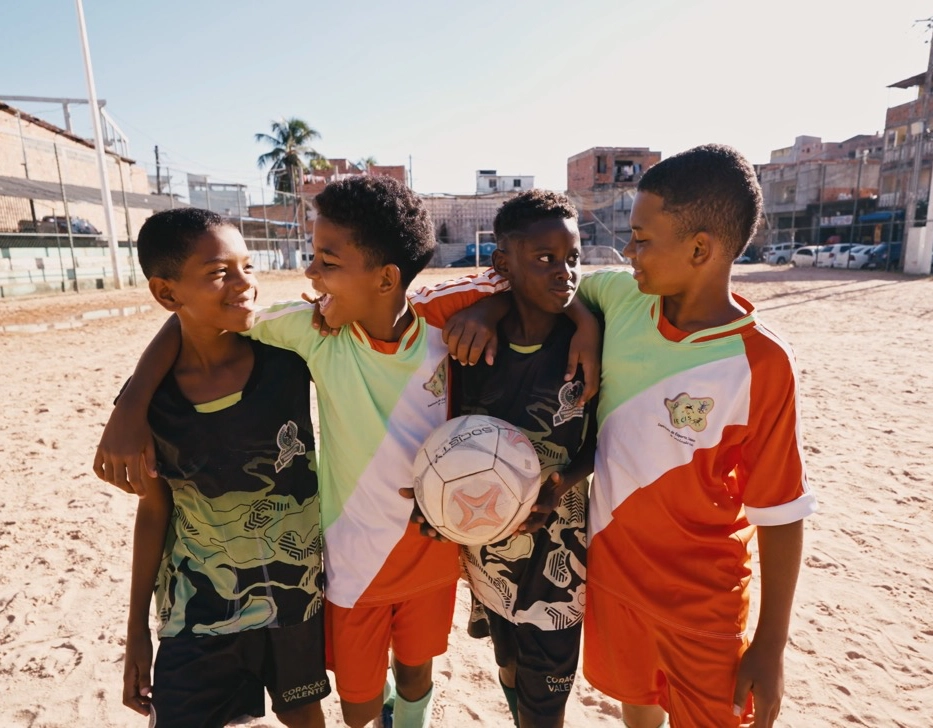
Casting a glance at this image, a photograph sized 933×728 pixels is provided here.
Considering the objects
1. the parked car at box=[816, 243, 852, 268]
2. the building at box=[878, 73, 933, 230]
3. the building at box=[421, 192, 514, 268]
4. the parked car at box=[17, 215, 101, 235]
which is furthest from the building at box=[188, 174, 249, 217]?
the building at box=[878, 73, 933, 230]

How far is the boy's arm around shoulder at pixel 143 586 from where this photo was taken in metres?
1.78

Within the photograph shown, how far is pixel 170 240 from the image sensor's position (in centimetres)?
176

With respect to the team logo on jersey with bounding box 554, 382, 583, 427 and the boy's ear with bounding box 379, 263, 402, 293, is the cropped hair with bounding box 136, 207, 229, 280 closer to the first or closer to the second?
the boy's ear with bounding box 379, 263, 402, 293

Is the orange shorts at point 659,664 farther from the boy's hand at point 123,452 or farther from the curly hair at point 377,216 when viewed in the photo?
the boy's hand at point 123,452

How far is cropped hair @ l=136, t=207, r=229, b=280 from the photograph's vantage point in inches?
69.1

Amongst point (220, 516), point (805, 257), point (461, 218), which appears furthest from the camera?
point (461, 218)

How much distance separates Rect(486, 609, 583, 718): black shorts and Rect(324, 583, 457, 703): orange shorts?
0.97 feet

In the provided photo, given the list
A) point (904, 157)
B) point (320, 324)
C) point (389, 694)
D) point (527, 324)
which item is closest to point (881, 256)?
point (904, 157)

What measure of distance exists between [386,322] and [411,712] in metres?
1.40

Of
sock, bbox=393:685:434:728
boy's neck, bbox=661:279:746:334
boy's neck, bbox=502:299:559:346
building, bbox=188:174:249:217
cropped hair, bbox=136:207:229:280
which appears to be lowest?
sock, bbox=393:685:434:728

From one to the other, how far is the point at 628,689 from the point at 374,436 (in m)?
1.13

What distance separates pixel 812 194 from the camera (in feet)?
118

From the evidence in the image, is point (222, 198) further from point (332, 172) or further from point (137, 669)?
point (137, 669)

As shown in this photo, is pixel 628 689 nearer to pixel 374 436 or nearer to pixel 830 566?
pixel 374 436
